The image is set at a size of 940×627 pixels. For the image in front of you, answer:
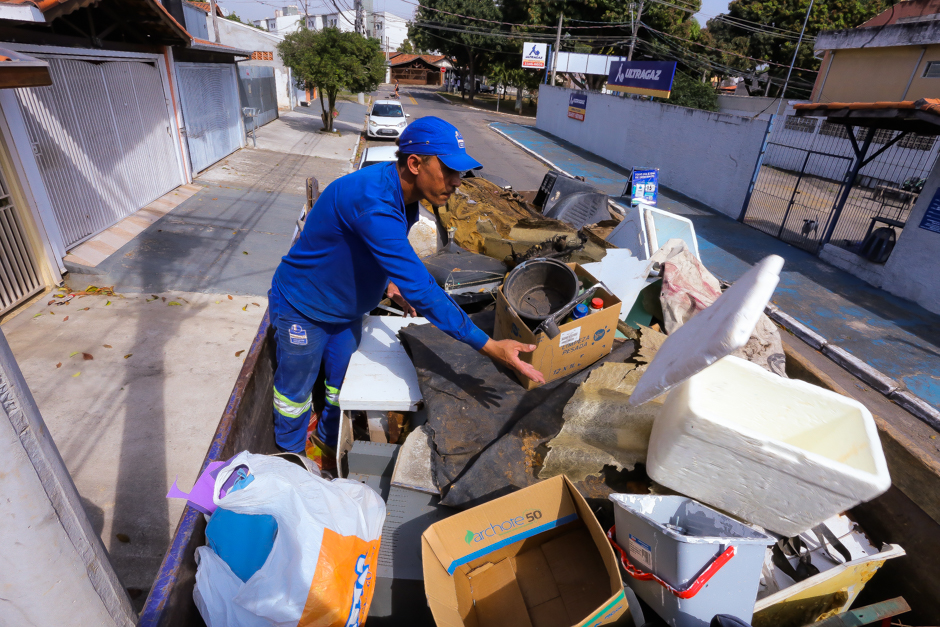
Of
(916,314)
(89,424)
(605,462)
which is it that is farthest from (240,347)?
(916,314)

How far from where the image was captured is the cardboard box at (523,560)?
1702 mm

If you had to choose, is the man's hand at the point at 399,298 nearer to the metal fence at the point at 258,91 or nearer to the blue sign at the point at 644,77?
the metal fence at the point at 258,91

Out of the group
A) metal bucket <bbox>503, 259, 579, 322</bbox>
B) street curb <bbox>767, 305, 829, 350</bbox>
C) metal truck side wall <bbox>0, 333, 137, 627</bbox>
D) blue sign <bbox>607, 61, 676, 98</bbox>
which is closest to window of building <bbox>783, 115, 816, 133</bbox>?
blue sign <bbox>607, 61, 676, 98</bbox>

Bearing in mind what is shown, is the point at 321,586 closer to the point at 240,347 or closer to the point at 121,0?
the point at 240,347

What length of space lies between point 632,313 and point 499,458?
1.81 m

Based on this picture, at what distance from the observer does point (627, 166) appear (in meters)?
17.7

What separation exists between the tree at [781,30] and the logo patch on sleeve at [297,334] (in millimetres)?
31119

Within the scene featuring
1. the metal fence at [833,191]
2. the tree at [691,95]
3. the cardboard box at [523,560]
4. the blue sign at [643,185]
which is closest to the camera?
the cardboard box at [523,560]

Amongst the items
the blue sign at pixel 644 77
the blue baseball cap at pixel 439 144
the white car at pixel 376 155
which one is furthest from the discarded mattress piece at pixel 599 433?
the blue sign at pixel 644 77

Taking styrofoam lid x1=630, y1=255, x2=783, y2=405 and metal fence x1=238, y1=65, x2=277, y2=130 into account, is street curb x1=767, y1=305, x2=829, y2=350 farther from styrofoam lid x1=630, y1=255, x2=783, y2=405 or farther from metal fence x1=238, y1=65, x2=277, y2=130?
metal fence x1=238, y1=65, x2=277, y2=130

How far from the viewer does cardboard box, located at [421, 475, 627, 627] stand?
1.70 meters

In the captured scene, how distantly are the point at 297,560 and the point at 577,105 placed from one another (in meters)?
23.1

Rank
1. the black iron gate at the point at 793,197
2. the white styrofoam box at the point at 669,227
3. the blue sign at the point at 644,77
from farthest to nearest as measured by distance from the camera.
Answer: the blue sign at the point at 644,77 < the black iron gate at the point at 793,197 < the white styrofoam box at the point at 669,227

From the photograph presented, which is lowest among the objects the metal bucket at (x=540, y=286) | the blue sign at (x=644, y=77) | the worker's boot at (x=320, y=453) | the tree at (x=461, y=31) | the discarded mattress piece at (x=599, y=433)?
the worker's boot at (x=320, y=453)
